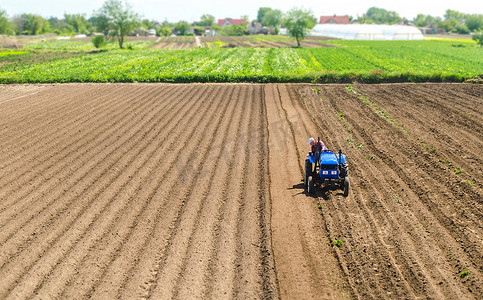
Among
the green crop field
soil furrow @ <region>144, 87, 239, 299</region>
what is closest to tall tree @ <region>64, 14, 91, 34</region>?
the green crop field

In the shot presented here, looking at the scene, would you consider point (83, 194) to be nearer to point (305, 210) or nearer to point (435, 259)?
point (305, 210)

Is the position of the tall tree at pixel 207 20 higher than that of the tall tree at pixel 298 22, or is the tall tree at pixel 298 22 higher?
the tall tree at pixel 207 20

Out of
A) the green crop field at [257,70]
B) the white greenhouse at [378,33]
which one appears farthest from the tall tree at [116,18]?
the white greenhouse at [378,33]

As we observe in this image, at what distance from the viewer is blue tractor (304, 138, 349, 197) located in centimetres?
1126

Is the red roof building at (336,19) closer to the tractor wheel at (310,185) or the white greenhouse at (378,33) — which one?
the white greenhouse at (378,33)

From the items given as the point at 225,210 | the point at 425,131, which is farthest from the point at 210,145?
the point at 425,131

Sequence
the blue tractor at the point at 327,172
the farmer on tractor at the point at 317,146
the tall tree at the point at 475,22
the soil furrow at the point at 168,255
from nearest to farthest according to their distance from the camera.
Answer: the soil furrow at the point at 168,255
the blue tractor at the point at 327,172
the farmer on tractor at the point at 317,146
the tall tree at the point at 475,22

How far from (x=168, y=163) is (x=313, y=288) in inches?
327

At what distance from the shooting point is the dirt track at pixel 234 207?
800 cm

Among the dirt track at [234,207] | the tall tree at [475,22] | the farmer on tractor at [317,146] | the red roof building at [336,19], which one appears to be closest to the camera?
the dirt track at [234,207]

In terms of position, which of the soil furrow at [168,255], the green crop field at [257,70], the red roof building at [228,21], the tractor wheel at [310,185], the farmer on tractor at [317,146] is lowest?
the soil furrow at [168,255]

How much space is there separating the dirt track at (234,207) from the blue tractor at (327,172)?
17.8 inches

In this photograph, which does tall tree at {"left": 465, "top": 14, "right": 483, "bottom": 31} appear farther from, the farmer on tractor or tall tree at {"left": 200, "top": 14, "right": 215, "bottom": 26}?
the farmer on tractor

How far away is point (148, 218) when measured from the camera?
10461 mm
